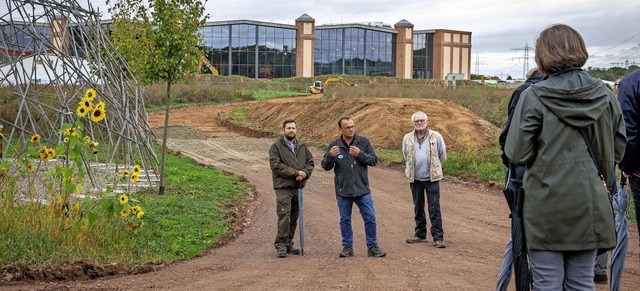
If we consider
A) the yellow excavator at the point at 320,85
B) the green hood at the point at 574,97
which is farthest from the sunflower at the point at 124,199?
the yellow excavator at the point at 320,85

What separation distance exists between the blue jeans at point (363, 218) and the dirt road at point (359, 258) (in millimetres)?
251

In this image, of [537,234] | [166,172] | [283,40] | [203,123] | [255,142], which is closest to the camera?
[537,234]

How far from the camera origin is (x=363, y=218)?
9633 mm

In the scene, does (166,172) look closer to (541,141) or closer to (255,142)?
(255,142)

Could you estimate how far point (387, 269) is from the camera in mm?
8430

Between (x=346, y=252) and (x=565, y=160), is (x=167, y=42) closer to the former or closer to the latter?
(x=346, y=252)

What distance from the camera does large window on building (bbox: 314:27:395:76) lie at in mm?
85438

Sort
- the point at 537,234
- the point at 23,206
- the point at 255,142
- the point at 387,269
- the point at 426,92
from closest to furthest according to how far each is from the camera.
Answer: the point at 537,234
the point at 387,269
the point at 23,206
the point at 255,142
the point at 426,92

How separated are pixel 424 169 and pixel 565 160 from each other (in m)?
6.69

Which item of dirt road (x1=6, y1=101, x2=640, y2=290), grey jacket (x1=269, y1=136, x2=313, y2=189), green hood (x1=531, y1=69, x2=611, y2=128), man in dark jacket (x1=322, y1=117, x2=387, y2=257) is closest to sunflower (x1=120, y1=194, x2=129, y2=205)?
dirt road (x1=6, y1=101, x2=640, y2=290)

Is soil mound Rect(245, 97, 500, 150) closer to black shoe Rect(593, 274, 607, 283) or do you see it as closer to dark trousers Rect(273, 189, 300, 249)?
dark trousers Rect(273, 189, 300, 249)

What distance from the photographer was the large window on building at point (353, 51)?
8544 centimetres

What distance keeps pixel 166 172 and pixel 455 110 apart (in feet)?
47.9

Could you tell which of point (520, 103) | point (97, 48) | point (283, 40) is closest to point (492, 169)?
point (97, 48)
